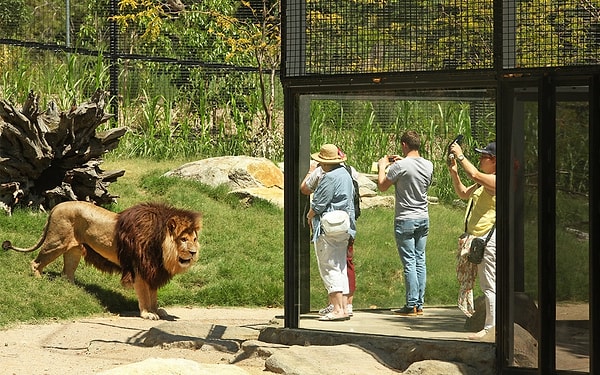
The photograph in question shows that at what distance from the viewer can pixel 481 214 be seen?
25.2 feet

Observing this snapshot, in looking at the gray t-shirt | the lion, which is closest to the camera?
the gray t-shirt

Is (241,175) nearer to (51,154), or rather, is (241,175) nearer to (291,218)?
(51,154)

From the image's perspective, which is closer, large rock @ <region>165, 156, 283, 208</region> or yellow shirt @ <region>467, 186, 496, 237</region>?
yellow shirt @ <region>467, 186, 496, 237</region>

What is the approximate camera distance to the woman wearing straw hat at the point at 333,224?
27.0ft

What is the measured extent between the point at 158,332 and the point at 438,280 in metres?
2.41

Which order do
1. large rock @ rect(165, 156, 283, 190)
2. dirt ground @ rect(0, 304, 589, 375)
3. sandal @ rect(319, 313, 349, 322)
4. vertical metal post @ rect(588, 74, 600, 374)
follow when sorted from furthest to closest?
large rock @ rect(165, 156, 283, 190) < sandal @ rect(319, 313, 349, 322) < dirt ground @ rect(0, 304, 589, 375) < vertical metal post @ rect(588, 74, 600, 374)

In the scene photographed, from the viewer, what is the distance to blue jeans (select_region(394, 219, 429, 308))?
309 inches

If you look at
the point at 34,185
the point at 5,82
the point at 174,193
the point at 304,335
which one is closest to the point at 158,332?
the point at 304,335

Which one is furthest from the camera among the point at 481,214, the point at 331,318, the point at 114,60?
the point at 114,60

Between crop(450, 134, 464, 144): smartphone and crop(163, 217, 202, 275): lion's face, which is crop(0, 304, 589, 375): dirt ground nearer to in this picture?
crop(163, 217, 202, 275): lion's face

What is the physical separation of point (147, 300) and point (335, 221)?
2822 millimetres

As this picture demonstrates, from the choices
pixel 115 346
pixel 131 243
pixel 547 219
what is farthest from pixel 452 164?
pixel 131 243

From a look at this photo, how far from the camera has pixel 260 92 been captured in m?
17.5

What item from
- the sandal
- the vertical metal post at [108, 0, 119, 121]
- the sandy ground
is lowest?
the sandy ground
